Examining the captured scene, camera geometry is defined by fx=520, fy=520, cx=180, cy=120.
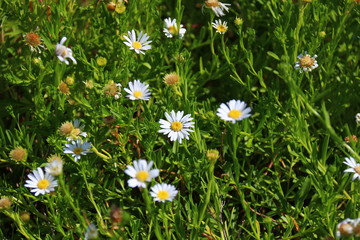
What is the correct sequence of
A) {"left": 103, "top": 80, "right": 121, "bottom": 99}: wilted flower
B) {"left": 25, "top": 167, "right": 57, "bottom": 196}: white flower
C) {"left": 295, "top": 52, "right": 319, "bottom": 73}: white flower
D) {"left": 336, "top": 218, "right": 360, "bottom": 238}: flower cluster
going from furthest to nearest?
{"left": 295, "top": 52, "right": 319, "bottom": 73}: white flower
{"left": 103, "top": 80, "right": 121, "bottom": 99}: wilted flower
{"left": 25, "top": 167, "right": 57, "bottom": 196}: white flower
{"left": 336, "top": 218, "right": 360, "bottom": 238}: flower cluster

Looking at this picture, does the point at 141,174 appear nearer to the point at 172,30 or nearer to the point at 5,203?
the point at 5,203

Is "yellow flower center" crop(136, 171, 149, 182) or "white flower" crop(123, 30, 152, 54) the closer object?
"yellow flower center" crop(136, 171, 149, 182)

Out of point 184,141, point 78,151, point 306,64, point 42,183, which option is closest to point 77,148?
point 78,151

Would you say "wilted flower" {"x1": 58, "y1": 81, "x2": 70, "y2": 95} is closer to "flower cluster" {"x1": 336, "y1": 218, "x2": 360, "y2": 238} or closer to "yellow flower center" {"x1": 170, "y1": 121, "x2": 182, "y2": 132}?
"yellow flower center" {"x1": 170, "y1": 121, "x2": 182, "y2": 132}

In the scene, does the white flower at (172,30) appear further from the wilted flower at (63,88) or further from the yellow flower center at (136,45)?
the wilted flower at (63,88)

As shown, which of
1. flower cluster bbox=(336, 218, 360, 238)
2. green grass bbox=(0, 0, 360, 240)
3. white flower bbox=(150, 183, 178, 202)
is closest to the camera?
flower cluster bbox=(336, 218, 360, 238)

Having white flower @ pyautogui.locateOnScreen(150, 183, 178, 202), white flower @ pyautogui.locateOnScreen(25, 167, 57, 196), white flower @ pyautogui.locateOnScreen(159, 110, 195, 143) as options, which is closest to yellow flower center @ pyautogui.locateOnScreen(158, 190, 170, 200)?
white flower @ pyautogui.locateOnScreen(150, 183, 178, 202)

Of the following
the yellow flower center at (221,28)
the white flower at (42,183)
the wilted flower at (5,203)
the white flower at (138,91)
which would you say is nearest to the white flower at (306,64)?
the yellow flower center at (221,28)
